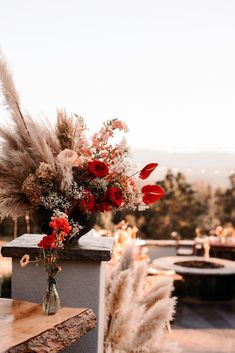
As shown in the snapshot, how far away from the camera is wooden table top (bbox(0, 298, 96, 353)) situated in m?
1.59

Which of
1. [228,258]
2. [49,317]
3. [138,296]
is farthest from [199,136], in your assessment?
[49,317]

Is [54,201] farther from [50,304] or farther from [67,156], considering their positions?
[50,304]

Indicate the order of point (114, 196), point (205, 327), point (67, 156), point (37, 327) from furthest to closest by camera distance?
1. point (205, 327)
2. point (114, 196)
3. point (67, 156)
4. point (37, 327)

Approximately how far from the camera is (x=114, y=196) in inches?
81.7

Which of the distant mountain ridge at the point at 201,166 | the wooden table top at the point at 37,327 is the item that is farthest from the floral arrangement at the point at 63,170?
the distant mountain ridge at the point at 201,166

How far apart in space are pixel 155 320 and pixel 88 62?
→ 4764mm

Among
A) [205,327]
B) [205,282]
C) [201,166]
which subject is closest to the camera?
[205,327]

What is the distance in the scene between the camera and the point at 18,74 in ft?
6.61

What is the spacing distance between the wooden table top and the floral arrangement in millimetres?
219

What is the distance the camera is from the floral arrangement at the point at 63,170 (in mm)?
2008

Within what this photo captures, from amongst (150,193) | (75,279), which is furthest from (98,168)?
(75,279)

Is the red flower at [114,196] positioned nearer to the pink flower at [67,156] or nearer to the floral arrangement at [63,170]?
the floral arrangement at [63,170]

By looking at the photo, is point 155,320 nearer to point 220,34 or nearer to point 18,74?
point 18,74

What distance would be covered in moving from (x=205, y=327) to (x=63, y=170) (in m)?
4.02
